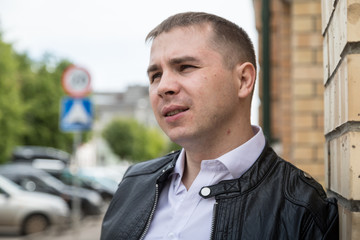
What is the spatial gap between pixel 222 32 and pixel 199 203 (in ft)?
2.01

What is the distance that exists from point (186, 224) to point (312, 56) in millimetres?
3549

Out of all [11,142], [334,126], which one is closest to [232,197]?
[334,126]

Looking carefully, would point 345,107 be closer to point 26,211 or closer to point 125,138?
point 26,211

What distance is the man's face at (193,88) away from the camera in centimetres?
208

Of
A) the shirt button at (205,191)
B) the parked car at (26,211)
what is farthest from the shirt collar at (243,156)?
the parked car at (26,211)

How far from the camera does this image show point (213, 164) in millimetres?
2117

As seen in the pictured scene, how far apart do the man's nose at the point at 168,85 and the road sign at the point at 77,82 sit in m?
8.74

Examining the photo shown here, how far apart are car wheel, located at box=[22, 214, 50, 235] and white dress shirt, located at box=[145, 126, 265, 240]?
12246mm

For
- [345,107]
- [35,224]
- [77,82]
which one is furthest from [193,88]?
[35,224]

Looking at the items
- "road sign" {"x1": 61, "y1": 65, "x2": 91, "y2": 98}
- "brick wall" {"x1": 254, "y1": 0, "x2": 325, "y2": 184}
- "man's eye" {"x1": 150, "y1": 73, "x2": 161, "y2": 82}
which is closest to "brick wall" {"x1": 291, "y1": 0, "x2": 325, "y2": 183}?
"brick wall" {"x1": 254, "y1": 0, "x2": 325, "y2": 184}

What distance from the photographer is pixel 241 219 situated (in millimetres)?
1905

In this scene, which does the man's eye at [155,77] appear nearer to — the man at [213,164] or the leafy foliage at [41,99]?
the man at [213,164]

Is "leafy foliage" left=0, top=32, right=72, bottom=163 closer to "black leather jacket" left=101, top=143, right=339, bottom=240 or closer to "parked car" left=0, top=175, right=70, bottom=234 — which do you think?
"parked car" left=0, top=175, right=70, bottom=234

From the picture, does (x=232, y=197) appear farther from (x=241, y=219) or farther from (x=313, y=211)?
(x=313, y=211)
